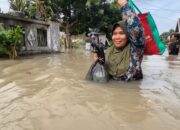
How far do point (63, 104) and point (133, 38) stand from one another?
1885 mm

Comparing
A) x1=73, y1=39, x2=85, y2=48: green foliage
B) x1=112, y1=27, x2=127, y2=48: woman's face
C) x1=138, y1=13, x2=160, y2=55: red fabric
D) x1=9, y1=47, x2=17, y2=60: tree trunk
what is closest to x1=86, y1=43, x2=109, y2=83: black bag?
x1=112, y1=27, x2=127, y2=48: woman's face

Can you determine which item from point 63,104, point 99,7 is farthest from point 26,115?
point 99,7

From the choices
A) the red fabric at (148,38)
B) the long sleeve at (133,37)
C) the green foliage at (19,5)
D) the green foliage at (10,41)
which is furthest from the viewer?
the green foliage at (19,5)

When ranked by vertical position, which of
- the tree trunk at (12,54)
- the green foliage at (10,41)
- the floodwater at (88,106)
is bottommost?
the floodwater at (88,106)

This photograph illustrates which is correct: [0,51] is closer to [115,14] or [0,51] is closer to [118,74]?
[118,74]

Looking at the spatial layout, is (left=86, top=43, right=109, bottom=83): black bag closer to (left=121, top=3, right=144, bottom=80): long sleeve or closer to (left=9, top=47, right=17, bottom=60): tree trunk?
(left=121, top=3, right=144, bottom=80): long sleeve

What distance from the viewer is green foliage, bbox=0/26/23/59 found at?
10.4m

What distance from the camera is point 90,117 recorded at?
2670 mm

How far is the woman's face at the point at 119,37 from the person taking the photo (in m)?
4.43

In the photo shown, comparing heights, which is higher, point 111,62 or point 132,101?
point 111,62

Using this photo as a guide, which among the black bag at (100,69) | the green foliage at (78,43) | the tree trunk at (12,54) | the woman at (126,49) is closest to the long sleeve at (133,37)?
the woman at (126,49)

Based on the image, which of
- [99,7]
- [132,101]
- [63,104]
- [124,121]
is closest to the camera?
[124,121]

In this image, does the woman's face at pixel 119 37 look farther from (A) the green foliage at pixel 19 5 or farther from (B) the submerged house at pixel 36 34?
(A) the green foliage at pixel 19 5

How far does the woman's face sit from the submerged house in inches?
373
